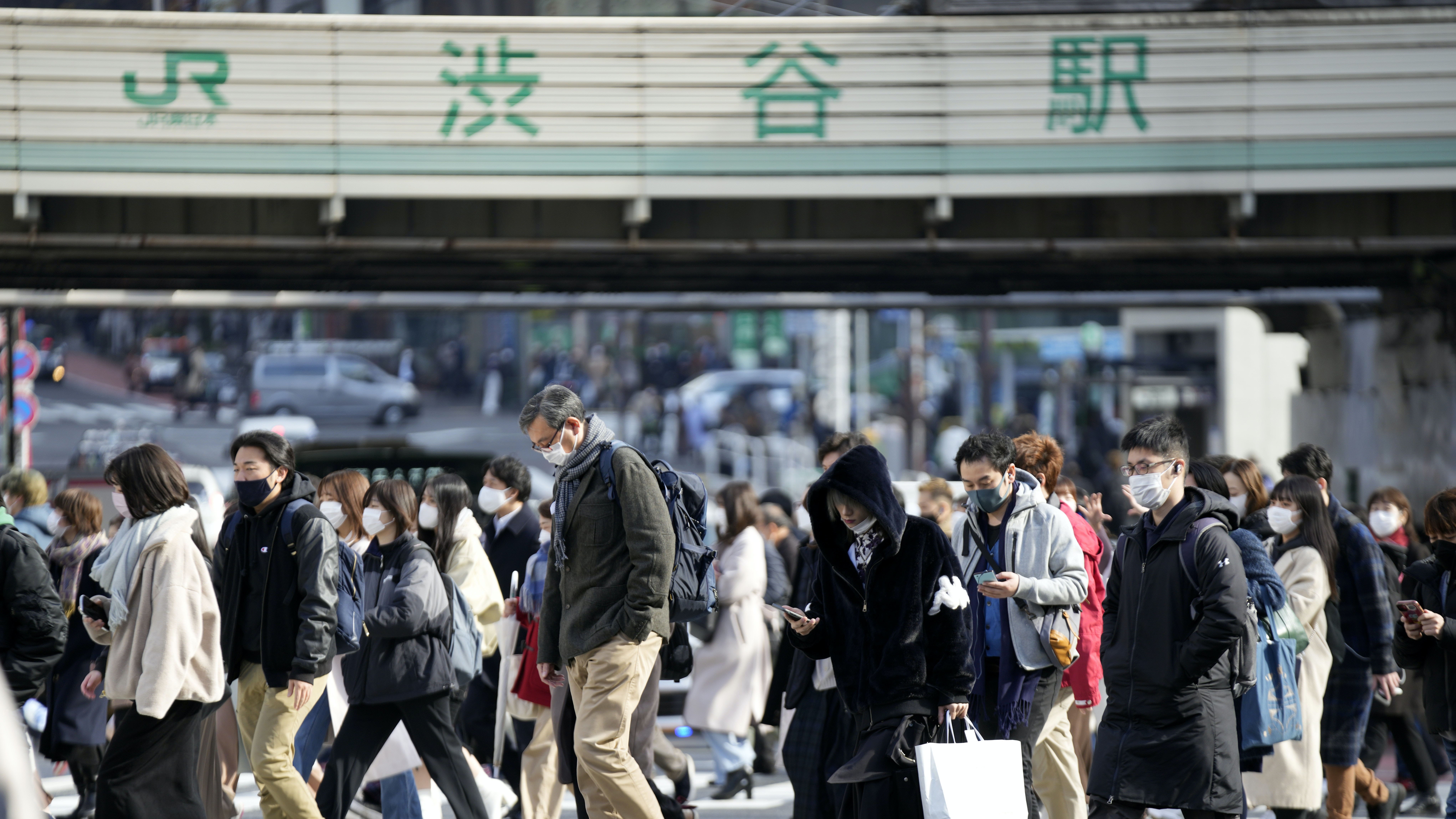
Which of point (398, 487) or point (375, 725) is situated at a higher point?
point (398, 487)

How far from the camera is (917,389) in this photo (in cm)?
4297

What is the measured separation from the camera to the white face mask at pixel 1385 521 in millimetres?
8445

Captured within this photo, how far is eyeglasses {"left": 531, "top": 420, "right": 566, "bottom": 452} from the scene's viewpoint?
6.13 m

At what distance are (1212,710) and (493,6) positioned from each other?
10351 mm

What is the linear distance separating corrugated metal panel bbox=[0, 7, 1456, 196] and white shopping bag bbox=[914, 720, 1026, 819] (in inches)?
375

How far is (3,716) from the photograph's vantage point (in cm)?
197

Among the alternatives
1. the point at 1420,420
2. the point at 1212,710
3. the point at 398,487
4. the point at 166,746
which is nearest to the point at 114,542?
the point at 166,746

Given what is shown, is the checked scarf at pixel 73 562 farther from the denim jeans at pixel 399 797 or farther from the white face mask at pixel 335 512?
the denim jeans at pixel 399 797

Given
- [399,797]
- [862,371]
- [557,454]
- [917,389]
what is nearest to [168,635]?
[557,454]

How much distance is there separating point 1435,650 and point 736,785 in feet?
13.4

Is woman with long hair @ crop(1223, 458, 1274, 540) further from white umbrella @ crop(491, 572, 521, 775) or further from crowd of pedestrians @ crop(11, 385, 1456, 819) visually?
white umbrella @ crop(491, 572, 521, 775)

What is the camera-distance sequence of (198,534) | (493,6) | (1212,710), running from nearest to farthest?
(1212,710), (198,534), (493,6)

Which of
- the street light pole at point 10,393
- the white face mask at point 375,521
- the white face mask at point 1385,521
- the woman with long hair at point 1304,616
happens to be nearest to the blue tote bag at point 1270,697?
the woman with long hair at point 1304,616

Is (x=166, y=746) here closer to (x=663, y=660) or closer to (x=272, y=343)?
(x=663, y=660)
